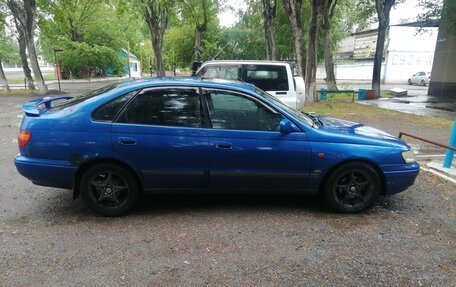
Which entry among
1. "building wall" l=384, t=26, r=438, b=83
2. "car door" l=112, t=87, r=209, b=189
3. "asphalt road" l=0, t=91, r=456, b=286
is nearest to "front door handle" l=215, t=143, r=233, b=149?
"car door" l=112, t=87, r=209, b=189

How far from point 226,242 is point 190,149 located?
42.8 inches

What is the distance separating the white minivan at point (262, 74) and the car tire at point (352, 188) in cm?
448

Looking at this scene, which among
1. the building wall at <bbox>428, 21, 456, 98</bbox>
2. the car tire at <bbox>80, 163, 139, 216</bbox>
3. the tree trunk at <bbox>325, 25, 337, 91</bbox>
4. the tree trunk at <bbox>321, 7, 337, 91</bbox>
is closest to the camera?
the car tire at <bbox>80, 163, 139, 216</bbox>

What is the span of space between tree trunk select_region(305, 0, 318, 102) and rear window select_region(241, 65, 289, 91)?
7.65m

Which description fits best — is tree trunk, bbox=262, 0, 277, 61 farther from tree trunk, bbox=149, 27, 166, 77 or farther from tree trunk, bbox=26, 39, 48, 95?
tree trunk, bbox=26, 39, 48, 95

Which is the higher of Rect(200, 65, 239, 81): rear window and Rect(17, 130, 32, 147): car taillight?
Rect(200, 65, 239, 81): rear window

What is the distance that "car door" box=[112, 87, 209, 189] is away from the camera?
3.87 metres

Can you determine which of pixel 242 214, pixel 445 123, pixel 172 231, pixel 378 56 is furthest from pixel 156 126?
pixel 378 56

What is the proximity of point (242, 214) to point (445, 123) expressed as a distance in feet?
33.5

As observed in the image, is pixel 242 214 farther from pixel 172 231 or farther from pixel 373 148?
pixel 373 148

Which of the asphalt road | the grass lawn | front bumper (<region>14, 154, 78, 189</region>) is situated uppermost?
front bumper (<region>14, 154, 78, 189</region>)

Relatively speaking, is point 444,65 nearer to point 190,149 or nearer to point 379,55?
point 379,55

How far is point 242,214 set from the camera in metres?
4.19

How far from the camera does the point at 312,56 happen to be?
626 inches
